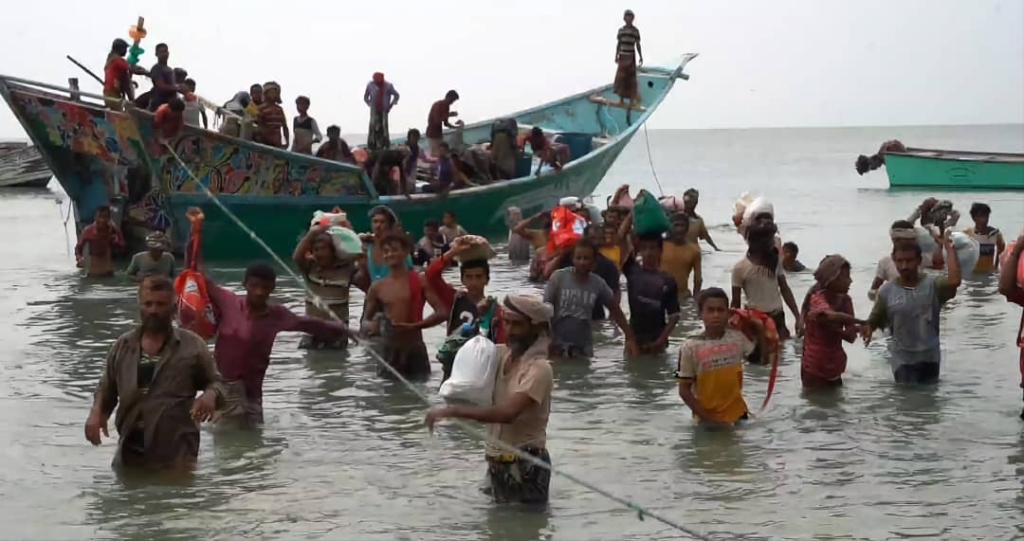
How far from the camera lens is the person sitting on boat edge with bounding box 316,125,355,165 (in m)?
21.7

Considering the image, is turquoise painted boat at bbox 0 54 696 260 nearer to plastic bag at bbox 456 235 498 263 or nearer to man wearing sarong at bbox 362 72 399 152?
man wearing sarong at bbox 362 72 399 152

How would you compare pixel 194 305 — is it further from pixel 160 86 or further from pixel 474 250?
pixel 160 86

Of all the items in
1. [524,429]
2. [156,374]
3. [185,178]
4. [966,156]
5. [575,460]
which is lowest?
[575,460]

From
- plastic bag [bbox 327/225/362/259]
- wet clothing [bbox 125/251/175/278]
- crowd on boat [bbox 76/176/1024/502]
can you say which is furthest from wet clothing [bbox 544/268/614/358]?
wet clothing [bbox 125/251/175/278]

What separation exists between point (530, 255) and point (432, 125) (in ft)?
17.4

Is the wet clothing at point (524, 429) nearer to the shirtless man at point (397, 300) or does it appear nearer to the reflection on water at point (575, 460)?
the reflection on water at point (575, 460)

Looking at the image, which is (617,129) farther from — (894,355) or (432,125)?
(894,355)

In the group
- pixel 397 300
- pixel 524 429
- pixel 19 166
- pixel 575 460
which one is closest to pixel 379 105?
pixel 397 300

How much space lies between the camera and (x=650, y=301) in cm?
1161

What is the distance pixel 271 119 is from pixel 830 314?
12.6 metres

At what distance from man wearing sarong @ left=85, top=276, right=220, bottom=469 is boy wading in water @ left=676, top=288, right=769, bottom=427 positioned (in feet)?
8.74

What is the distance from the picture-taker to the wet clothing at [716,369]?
8727 mm

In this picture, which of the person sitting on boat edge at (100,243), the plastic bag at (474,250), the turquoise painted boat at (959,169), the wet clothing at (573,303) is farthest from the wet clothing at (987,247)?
the turquoise painted boat at (959,169)

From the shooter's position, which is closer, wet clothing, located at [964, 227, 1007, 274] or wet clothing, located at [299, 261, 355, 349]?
wet clothing, located at [299, 261, 355, 349]
